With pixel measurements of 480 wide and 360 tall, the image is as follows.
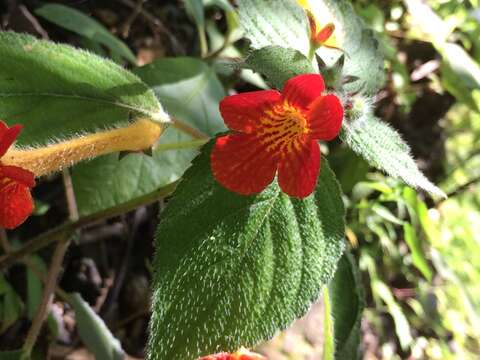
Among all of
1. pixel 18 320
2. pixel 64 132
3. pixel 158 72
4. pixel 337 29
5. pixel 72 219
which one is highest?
pixel 337 29

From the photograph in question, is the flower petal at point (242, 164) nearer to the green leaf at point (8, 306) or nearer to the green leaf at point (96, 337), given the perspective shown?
the green leaf at point (96, 337)

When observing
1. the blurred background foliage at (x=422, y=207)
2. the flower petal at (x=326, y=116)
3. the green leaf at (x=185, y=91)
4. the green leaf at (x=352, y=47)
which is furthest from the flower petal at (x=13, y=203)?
the blurred background foliage at (x=422, y=207)

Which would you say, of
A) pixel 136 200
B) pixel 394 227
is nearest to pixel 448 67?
pixel 394 227

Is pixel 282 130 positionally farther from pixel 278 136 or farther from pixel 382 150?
pixel 382 150

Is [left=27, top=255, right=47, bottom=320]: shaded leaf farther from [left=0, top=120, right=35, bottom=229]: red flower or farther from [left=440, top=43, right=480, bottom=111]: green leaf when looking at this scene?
[left=440, top=43, right=480, bottom=111]: green leaf

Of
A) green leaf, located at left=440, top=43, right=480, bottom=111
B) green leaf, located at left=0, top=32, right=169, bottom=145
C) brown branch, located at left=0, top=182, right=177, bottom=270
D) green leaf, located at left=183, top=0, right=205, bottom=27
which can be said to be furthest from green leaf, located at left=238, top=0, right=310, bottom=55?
green leaf, located at left=440, top=43, right=480, bottom=111

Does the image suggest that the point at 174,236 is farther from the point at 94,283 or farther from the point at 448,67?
the point at 448,67

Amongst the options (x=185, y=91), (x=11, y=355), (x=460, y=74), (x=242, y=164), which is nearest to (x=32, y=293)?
(x=11, y=355)
